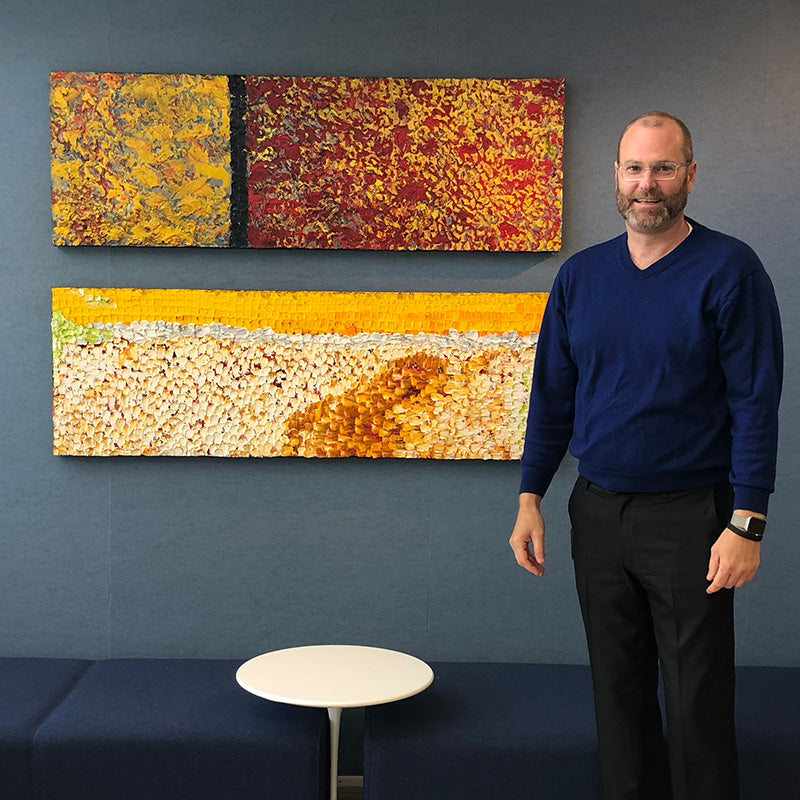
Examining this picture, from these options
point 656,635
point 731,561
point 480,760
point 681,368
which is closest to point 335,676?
point 480,760

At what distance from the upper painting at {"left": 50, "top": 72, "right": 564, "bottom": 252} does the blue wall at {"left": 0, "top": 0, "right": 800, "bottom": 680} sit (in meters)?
0.07

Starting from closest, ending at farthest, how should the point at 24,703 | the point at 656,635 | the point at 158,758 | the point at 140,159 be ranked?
the point at 656,635 < the point at 158,758 < the point at 24,703 < the point at 140,159

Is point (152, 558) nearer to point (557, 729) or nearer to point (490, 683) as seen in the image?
point (490, 683)

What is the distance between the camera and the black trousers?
1.85m

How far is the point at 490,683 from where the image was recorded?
2.53m

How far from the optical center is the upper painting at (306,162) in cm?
262

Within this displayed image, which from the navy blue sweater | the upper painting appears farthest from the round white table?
the upper painting

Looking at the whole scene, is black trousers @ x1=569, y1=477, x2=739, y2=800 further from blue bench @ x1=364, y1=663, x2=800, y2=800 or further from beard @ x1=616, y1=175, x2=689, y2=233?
beard @ x1=616, y1=175, x2=689, y2=233

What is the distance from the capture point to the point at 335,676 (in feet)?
7.49

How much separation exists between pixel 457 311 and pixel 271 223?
57cm

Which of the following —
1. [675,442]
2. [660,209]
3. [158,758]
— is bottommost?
[158,758]

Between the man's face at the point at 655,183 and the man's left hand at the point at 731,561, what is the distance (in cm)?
61

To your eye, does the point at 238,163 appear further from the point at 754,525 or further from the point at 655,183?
the point at 754,525

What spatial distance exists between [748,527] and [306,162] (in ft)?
5.00
